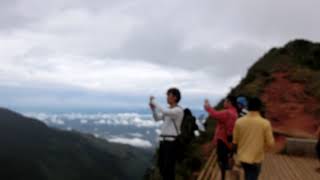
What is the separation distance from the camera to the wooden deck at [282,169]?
43.6 ft

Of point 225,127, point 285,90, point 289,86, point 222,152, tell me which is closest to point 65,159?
point 289,86

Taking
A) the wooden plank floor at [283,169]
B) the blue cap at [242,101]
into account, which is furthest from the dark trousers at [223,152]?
the wooden plank floor at [283,169]

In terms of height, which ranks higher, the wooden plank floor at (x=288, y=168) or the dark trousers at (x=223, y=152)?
the dark trousers at (x=223, y=152)

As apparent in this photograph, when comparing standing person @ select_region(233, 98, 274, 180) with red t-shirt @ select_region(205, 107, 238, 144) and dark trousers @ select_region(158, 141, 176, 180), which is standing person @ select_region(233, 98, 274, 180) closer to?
dark trousers @ select_region(158, 141, 176, 180)

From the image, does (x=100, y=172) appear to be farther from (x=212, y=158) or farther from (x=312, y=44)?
(x=212, y=158)

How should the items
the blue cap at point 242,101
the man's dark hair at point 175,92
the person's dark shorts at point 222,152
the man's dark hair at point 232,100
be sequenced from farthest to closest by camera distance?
the blue cap at point 242,101 < the person's dark shorts at point 222,152 < the man's dark hair at point 232,100 < the man's dark hair at point 175,92

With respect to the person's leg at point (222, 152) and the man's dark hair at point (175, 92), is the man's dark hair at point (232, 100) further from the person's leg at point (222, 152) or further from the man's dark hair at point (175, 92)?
the man's dark hair at point (175, 92)

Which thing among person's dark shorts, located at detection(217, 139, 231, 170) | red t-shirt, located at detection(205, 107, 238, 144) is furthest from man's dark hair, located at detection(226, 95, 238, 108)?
person's dark shorts, located at detection(217, 139, 231, 170)

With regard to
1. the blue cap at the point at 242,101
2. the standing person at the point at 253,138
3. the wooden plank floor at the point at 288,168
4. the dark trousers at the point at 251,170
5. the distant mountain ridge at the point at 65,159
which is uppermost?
the blue cap at the point at 242,101

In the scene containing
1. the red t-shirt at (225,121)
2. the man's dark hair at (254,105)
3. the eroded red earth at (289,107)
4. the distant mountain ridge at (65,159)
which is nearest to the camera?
the man's dark hair at (254,105)

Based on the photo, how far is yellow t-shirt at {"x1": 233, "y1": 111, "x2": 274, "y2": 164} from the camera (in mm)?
8102

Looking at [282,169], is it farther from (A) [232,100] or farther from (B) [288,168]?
(A) [232,100]

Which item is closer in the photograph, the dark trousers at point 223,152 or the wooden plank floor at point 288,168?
the dark trousers at point 223,152

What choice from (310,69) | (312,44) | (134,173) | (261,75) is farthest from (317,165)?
(134,173)
